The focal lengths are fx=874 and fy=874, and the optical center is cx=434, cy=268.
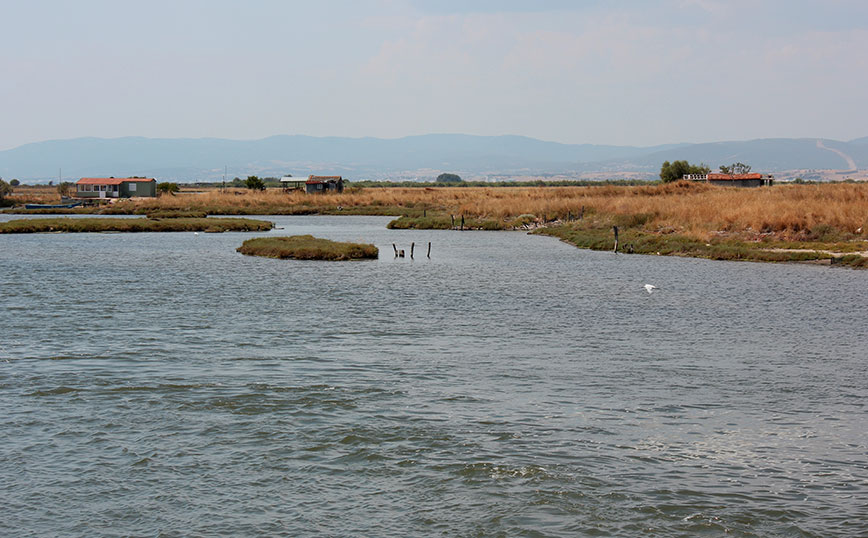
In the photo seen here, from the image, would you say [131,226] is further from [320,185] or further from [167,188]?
[167,188]

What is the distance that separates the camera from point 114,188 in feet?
436

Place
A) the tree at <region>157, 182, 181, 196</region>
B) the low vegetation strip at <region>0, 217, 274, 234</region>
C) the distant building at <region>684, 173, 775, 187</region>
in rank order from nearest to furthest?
the low vegetation strip at <region>0, 217, 274, 234</region> < the distant building at <region>684, 173, 775, 187</region> < the tree at <region>157, 182, 181, 196</region>

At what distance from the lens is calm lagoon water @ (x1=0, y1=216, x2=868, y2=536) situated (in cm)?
1209

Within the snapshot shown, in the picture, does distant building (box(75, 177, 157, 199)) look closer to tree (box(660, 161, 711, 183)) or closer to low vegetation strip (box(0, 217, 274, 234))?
low vegetation strip (box(0, 217, 274, 234))

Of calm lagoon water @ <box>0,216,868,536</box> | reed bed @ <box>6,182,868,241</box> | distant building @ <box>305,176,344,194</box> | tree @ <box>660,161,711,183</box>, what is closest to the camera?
calm lagoon water @ <box>0,216,868,536</box>

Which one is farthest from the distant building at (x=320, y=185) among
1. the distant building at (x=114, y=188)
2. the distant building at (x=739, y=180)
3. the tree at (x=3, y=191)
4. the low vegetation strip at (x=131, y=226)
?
the distant building at (x=739, y=180)

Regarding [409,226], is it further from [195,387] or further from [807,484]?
[807,484]

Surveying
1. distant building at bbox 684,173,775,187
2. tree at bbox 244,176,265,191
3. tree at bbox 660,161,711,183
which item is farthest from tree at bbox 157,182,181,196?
distant building at bbox 684,173,775,187

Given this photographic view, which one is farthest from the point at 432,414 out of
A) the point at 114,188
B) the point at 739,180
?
the point at 114,188

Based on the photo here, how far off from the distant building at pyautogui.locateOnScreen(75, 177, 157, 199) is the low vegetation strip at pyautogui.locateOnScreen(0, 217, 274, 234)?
180ft

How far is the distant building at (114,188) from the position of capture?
132500mm

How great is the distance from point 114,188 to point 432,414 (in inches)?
5000

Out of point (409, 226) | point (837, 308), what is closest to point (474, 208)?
point (409, 226)

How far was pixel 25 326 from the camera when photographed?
86.4ft
